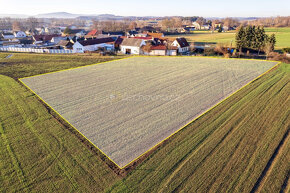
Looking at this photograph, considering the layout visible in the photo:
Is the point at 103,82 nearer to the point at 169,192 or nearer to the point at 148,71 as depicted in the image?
the point at 148,71

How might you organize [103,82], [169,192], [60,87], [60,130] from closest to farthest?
[169,192] < [60,130] < [60,87] < [103,82]

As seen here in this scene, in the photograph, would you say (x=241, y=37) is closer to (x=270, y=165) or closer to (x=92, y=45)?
(x=92, y=45)

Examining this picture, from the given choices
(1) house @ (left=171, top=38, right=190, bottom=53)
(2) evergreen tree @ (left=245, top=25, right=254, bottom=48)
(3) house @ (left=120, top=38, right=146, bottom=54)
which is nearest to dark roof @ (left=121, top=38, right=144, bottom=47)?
(3) house @ (left=120, top=38, right=146, bottom=54)

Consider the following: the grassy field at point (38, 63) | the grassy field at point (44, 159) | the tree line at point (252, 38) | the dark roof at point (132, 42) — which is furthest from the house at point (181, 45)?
the grassy field at point (44, 159)

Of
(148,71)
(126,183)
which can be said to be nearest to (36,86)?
(148,71)

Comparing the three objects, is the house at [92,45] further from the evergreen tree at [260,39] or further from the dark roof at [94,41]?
the evergreen tree at [260,39]

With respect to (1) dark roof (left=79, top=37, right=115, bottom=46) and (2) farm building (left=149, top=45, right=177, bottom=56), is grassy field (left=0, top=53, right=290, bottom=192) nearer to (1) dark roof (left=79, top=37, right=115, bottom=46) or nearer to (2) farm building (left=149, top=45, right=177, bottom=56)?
(2) farm building (left=149, top=45, right=177, bottom=56)

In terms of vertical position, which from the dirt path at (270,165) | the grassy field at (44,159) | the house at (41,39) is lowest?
the grassy field at (44,159)
